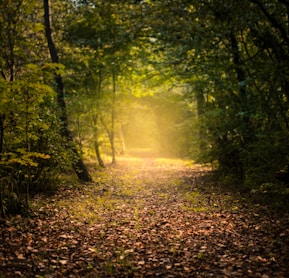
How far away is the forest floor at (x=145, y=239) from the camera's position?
5.12 m

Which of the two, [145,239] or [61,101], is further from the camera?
[61,101]

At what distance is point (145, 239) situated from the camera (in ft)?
21.8

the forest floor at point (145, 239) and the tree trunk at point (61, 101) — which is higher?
the tree trunk at point (61, 101)

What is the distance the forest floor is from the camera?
5121 millimetres

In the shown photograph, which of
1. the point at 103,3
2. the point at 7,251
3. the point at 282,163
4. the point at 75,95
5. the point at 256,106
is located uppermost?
the point at 103,3

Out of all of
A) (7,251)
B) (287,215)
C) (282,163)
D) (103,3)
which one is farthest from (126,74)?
(7,251)

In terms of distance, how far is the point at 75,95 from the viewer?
17641mm

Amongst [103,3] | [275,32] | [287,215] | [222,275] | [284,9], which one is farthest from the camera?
[103,3]

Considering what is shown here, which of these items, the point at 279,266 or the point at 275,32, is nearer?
the point at 279,266

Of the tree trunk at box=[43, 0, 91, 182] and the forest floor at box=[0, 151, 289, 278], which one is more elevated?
the tree trunk at box=[43, 0, 91, 182]

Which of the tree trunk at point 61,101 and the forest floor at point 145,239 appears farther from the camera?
the tree trunk at point 61,101

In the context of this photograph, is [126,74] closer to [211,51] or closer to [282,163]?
[211,51]

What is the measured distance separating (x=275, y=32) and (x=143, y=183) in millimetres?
8302

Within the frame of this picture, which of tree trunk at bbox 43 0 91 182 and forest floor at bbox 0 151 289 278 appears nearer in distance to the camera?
forest floor at bbox 0 151 289 278
